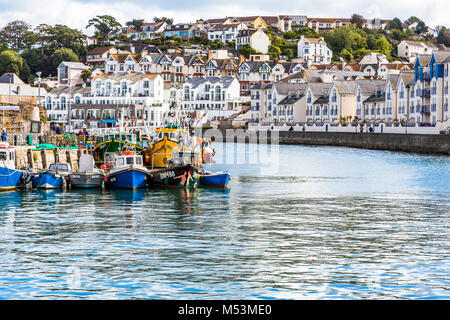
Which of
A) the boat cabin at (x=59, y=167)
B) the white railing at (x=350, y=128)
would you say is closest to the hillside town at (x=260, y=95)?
the white railing at (x=350, y=128)

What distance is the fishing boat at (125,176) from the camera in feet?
155

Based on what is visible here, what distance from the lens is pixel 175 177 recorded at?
1905 inches

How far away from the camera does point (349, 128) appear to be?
121688mm

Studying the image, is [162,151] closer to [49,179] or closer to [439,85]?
[49,179]

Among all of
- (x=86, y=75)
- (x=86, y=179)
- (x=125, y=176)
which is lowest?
(x=86, y=179)

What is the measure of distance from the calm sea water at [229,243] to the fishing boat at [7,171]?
1033mm

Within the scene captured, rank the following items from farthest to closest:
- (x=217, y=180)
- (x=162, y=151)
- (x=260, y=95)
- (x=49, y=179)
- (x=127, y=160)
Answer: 1. (x=260, y=95)
2. (x=162, y=151)
3. (x=127, y=160)
4. (x=217, y=180)
5. (x=49, y=179)

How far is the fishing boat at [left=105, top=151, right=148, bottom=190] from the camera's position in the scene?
47188 mm

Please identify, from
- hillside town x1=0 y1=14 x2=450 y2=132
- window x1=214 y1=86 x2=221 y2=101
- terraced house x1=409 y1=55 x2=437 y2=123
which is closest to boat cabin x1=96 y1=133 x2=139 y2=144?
hillside town x1=0 y1=14 x2=450 y2=132

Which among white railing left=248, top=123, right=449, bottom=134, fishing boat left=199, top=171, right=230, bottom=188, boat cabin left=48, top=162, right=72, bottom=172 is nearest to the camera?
boat cabin left=48, top=162, right=72, bottom=172

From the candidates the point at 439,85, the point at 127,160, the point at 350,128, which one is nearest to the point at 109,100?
the point at 350,128

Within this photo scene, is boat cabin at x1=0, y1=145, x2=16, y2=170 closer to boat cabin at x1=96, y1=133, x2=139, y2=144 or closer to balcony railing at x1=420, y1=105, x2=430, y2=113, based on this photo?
boat cabin at x1=96, y1=133, x2=139, y2=144

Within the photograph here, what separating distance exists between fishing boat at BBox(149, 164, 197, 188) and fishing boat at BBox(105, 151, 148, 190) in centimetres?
74

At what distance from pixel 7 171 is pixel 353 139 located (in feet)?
236
